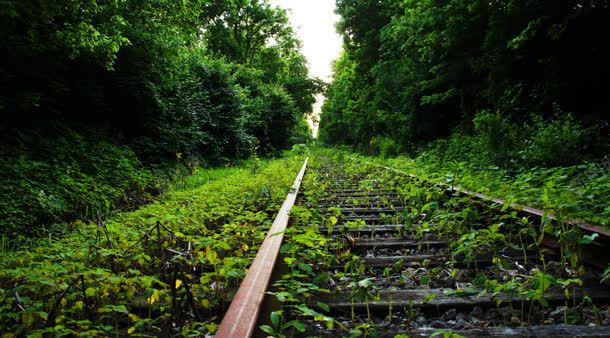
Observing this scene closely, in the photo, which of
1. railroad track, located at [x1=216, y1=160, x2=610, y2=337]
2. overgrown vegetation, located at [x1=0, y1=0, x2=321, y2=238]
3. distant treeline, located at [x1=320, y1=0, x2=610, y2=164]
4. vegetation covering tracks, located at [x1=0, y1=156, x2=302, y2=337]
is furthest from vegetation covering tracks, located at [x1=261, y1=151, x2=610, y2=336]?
distant treeline, located at [x1=320, y1=0, x2=610, y2=164]

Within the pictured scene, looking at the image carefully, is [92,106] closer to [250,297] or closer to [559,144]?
[250,297]

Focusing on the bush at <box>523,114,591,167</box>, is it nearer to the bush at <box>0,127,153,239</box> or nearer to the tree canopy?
the bush at <box>0,127,153,239</box>

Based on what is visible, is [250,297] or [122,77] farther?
[122,77]

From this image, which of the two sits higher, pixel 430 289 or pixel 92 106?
pixel 92 106

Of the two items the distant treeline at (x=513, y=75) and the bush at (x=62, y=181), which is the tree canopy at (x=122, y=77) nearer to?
the bush at (x=62, y=181)

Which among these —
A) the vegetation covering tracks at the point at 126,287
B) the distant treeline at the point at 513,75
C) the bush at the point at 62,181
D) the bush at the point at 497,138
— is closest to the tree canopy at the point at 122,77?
the bush at the point at 62,181

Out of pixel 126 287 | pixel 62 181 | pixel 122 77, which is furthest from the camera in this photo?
pixel 122 77

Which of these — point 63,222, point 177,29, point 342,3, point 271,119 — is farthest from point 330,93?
point 63,222

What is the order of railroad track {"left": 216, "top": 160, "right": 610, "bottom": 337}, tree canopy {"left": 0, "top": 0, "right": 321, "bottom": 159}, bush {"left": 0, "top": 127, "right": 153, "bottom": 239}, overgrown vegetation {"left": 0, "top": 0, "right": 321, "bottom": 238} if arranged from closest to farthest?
railroad track {"left": 216, "top": 160, "right": 610, "bottom": 337} < bush {"left": 0, "top": 127, "right": 153, "bottom": 239} < overgrown vegetation {"left": 0, "top": 0, "right": 321, "bottom": 238} < tree canopy {"left": 0, "top": 0, "right": 321, "bottom": 159}

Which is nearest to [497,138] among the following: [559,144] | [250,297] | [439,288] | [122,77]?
[559,144]

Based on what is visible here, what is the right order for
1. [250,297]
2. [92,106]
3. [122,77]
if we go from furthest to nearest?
[122,77] → [92,106] → [250,297]

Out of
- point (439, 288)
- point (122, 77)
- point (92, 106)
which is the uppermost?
point (122, 77)

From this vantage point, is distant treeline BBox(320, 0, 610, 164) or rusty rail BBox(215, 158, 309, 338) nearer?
rusty rail BBox(215, 158, 309, 338)

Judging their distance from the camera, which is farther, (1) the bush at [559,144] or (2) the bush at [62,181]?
(1) the bush at [559,144]
